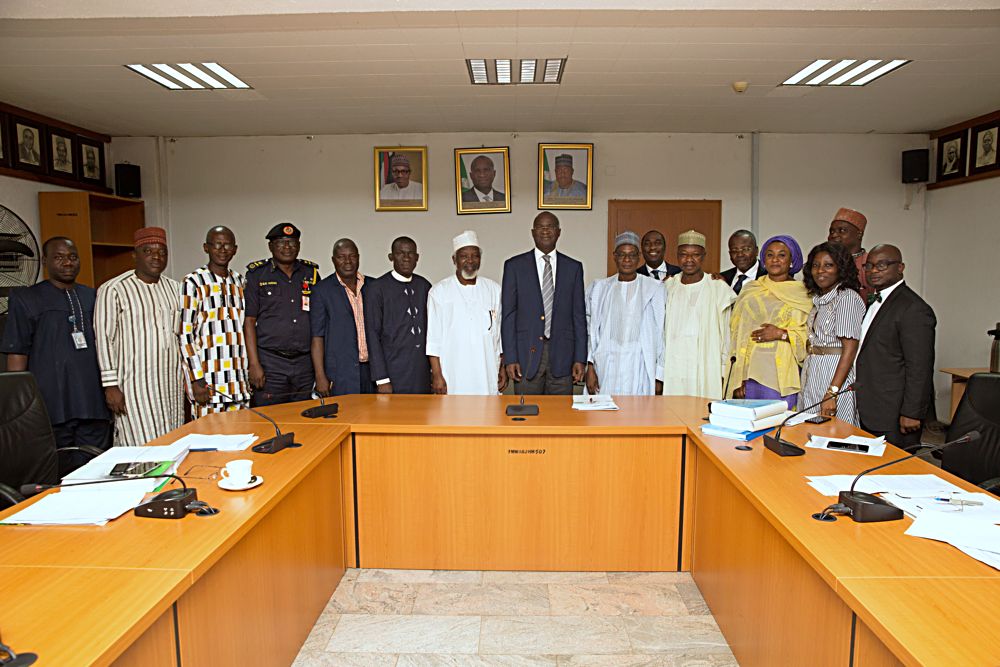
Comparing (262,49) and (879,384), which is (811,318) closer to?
(879,384)

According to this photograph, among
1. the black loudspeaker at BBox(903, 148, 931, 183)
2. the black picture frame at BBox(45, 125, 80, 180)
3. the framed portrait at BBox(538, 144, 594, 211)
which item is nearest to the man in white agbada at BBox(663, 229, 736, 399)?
the framed portrait at BBox(538, 144, 594, 211)

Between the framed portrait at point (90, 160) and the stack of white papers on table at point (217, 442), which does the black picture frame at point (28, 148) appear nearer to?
the framed portrait at point (90, 160)

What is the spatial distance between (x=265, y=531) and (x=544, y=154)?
204 inches

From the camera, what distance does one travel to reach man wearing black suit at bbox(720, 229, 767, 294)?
14.4ft

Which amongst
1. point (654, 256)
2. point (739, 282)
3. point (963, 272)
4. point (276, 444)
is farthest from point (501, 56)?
point (963, 272)

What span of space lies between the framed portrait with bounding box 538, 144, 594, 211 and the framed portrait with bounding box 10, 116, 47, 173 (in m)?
4.58

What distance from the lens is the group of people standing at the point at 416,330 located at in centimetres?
353

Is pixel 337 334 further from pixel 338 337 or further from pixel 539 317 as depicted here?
pixel 539 317

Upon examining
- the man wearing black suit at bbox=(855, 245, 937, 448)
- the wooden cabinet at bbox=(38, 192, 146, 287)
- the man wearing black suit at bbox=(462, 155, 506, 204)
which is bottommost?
the man wearing black suit at bbox=(855, 245, 937, 448)

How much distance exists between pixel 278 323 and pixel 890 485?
3338 millimetres

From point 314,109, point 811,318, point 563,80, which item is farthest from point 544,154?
point 811,318

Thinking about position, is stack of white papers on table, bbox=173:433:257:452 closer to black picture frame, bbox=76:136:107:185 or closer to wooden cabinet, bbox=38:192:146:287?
wooden cabinet, bbox=38:192:146:287

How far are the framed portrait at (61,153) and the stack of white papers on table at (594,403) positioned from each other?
5.49 metres

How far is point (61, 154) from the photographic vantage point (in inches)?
237
